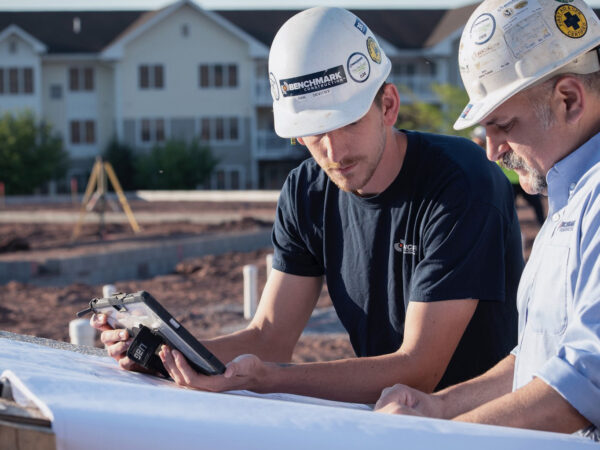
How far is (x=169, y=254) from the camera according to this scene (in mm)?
17875

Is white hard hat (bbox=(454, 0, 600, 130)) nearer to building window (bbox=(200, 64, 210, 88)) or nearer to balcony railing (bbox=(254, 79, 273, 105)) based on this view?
balcony railing (bbox=(254, 79, 273, 105))

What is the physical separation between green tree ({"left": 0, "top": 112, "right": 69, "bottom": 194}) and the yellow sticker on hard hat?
41.8 metres

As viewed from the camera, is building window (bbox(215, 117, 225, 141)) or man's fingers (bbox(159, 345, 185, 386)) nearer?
man's fingers (bbox(159, 345, 185, 386))

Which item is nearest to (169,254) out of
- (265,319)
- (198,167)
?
(265,319)

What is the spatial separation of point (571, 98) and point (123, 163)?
4468 centimetres

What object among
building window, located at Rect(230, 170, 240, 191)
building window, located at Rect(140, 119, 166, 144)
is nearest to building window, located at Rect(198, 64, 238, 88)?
building window, located at Rect(140, 119, 166, 144)

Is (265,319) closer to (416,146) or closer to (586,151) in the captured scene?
(416,146)

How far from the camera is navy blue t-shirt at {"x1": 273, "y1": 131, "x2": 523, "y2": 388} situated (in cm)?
309

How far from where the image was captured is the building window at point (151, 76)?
4853cm

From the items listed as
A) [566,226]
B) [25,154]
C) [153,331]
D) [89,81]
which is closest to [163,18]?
[89,81]

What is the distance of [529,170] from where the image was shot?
2.46 metres

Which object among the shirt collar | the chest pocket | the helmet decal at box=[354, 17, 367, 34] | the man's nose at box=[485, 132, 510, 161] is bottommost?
the chest pocket

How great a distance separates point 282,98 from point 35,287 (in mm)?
11889

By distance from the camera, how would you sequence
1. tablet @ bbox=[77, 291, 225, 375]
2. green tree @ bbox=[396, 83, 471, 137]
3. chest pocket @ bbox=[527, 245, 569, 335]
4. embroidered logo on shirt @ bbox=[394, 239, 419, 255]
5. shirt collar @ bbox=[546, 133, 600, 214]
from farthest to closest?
1. green tree @ bbox=[396, 83, 471, 137]
2. embroidered logo on shirt @ bbox=[394, 239, 419, 255]
3. tablet @ bbox=[77, 291, 225, 375]
4. shirt collar @ bbox=[546, 133, 600, 214]
5. chest pocket @ bbox=[527, 245, 569, 335]
